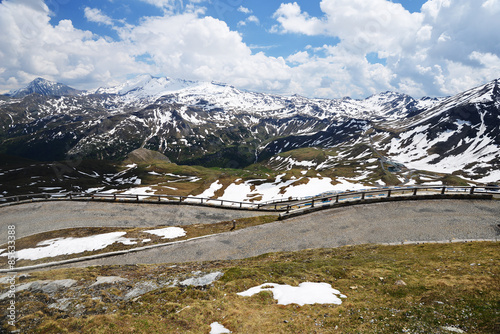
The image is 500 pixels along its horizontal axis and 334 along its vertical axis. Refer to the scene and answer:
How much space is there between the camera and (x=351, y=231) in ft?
69.1

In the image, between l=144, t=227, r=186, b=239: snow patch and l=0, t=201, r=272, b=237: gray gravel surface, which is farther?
l=0, t=201, r=272, b=237: gray gravel surface

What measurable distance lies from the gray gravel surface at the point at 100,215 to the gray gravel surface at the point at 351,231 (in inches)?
382

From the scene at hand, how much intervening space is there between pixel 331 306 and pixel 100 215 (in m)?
34.3

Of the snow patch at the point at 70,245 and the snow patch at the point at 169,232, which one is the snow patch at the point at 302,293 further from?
the snow patch at the point at 70,245

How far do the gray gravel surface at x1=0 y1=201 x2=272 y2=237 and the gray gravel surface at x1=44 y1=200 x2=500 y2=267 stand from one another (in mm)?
9715

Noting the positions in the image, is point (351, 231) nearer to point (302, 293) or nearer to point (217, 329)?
point (302, 293)

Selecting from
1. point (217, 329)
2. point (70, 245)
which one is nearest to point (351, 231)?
point (217, 329)

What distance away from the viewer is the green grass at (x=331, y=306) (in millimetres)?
8664

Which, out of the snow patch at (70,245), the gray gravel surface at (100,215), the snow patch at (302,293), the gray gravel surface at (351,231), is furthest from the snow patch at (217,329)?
the gray gravel surface at (100,215)

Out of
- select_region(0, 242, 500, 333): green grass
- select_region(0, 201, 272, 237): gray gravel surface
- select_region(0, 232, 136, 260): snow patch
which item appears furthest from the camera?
select_region(0, 201, 272, 237): gray gravel surface

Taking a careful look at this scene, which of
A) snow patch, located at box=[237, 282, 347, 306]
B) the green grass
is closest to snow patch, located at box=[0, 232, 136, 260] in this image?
the green grass

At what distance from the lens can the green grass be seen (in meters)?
8.66

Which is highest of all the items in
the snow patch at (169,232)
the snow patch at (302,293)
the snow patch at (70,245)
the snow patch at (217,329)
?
the snow patch at (302,293)

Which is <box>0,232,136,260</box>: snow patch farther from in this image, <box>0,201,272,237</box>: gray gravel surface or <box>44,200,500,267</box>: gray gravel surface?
<box>0,201,272,237</box>: gray gravel surface
